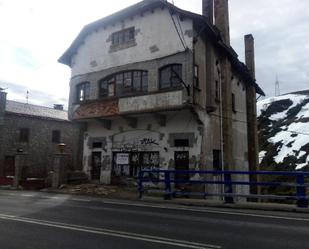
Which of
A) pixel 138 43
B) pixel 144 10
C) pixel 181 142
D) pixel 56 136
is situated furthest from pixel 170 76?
pixel 56 136

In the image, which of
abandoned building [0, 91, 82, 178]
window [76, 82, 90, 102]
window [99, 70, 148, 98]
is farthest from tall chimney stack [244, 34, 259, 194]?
abandoned building [0, 91, 82, 178]

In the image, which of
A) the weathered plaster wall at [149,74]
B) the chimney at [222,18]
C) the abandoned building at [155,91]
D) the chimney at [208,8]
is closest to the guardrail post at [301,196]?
the abandoned building at [155,91]

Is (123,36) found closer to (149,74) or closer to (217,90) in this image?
(149,74)

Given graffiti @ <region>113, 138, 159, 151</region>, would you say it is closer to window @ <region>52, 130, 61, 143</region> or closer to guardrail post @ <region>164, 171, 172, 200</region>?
guardrail post @ <region>164, 171, 172, 200</region>

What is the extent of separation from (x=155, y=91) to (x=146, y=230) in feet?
41.2

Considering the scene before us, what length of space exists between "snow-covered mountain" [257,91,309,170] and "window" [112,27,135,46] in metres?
27.8

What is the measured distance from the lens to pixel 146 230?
747 cm

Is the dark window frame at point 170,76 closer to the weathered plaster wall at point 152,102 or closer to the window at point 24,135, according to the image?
the weathered plaster wall at point 152,102

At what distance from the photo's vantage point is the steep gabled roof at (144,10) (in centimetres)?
1909

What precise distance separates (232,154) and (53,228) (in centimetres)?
1622

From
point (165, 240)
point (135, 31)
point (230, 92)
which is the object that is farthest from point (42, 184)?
point (165, 240)

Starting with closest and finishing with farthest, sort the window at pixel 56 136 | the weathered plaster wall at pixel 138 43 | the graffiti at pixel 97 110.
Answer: the weathered plaster wall at pixel 138 43 → the graffiti at pixel 97 110 → the window at pixel 56 136

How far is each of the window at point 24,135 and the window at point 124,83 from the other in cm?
1424

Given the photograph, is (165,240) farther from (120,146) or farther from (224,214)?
(120,146)
